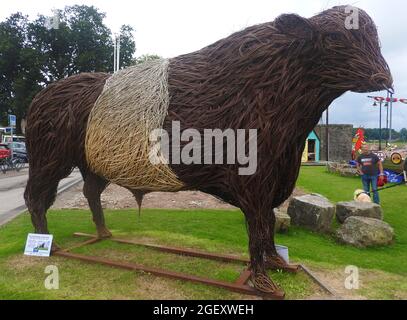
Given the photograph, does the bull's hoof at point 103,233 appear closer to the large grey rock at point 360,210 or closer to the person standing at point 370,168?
the large grey rock at point 360,210

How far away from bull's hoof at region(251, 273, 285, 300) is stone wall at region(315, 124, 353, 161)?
2727 cm

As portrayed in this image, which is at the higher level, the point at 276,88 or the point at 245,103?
the point at 276,88

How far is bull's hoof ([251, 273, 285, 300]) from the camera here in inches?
129

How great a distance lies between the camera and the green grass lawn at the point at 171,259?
11.6 feet

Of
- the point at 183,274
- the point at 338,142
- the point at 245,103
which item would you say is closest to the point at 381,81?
the point at 245,103

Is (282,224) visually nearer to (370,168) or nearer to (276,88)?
(276,88)

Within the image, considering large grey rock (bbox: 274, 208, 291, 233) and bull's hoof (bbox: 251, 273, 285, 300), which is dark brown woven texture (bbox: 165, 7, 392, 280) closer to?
bull's hoof (bbox: 251, 273, 285, 300)

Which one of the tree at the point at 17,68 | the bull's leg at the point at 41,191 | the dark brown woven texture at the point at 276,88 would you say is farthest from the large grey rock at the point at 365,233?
the tree at the point at 17,68

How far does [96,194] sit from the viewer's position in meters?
5.11

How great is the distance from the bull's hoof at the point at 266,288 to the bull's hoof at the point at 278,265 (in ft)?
2.09

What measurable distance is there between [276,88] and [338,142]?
27996mm

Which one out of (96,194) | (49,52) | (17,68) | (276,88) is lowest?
(96,194)

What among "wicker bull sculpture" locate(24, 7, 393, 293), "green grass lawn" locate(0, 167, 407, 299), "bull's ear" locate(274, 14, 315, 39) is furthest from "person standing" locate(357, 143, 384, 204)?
"bull's ear" locate(274, 14, 315, 39)
